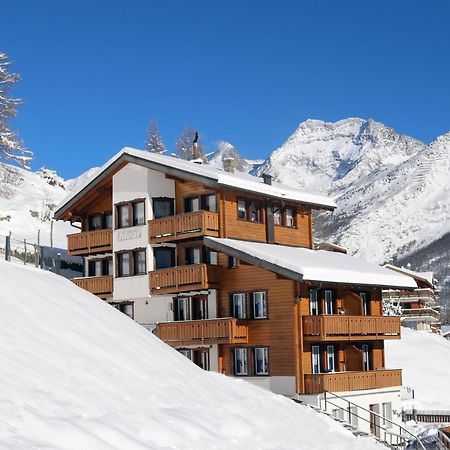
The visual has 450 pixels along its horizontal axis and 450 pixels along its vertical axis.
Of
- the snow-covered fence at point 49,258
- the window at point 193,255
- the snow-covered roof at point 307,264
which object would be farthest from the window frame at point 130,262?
the snow-covered fence at point 49,258

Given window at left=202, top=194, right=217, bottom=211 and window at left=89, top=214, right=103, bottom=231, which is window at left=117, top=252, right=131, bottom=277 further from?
window at left=202, top=194, right=217, bottom=211

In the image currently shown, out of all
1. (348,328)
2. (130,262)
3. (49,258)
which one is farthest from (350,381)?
(49,258)

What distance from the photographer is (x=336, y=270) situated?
35969mm

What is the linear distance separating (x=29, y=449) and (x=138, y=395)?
5.90 metres

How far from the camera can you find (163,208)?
4056cm

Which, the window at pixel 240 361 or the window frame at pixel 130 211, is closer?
the window at pixel 240 361

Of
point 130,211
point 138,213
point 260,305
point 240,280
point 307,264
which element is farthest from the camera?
point 130,211

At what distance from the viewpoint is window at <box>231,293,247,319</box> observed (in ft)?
121

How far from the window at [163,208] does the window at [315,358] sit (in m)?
10.4

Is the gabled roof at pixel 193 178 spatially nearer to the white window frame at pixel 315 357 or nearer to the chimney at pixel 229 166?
the chimney at pixel 229 166

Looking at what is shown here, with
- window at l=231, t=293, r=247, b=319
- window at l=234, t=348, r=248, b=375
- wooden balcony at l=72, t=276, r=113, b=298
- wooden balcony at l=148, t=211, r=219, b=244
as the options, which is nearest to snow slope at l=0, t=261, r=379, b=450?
window at l=234, t=348, r=248, b=375

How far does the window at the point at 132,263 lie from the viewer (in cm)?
4062

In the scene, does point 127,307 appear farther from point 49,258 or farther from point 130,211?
point 49,258

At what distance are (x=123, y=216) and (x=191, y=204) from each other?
4345 mm
